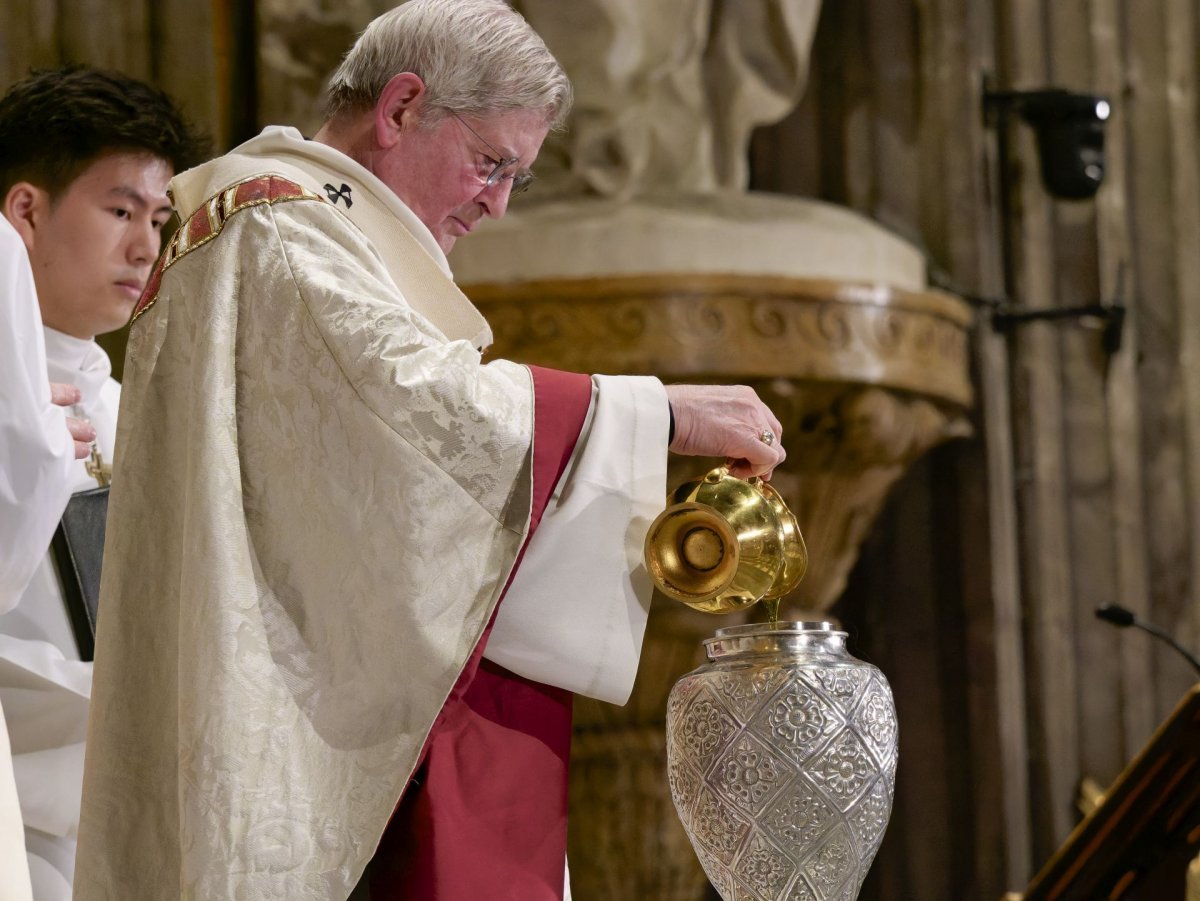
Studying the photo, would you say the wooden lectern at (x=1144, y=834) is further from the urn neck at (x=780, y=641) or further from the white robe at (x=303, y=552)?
the white robe at (x=303, y=552)

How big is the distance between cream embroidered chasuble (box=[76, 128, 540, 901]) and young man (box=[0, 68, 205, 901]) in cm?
56

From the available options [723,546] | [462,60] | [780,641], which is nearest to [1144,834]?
[780,641]

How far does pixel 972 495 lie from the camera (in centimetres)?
505

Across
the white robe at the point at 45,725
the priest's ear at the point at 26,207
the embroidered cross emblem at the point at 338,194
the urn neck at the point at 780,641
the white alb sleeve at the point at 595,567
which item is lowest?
the white robe at the point at 45,725

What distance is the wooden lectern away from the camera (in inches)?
127

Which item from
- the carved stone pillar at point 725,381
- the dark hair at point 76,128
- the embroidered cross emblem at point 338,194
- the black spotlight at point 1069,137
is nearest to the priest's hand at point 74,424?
the dark hair at point 76,128

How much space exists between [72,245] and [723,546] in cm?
138

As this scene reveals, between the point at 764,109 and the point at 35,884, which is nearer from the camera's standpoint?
the point at 35,884

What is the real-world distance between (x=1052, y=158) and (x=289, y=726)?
143 inches

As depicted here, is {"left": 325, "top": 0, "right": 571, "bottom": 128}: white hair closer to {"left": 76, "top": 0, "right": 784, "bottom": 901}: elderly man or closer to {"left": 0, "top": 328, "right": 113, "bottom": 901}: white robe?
{"left": 76, "top": 0, "right": 784, "bottom": 901}: elderly man

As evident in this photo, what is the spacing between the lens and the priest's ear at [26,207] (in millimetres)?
2904

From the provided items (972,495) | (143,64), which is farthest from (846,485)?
(143,64)

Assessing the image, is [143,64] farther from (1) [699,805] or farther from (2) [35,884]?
(1) [699,805]

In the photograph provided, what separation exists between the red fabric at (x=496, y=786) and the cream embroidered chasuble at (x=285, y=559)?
55 millimetres
